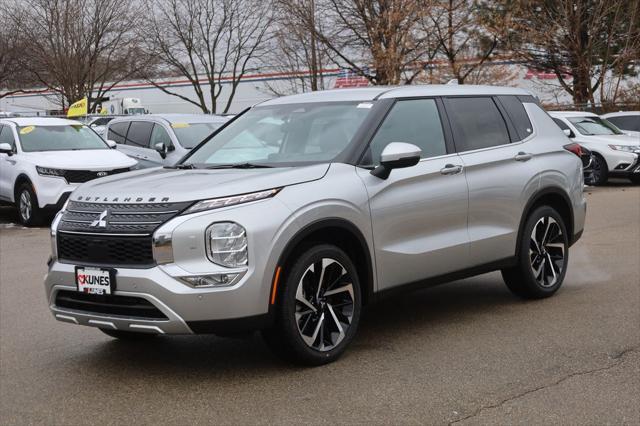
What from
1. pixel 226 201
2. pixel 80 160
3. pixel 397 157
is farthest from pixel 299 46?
pixel 226 201

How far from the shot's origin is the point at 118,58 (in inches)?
1563

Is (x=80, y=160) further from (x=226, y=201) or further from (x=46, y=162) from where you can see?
(x=226, y=201)

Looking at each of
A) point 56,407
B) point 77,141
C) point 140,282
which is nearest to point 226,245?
point 140,282

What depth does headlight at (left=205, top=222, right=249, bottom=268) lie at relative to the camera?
502cm

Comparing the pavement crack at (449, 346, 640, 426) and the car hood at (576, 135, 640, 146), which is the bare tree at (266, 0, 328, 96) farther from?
the pavement crack at (449, 346, 640, 426)

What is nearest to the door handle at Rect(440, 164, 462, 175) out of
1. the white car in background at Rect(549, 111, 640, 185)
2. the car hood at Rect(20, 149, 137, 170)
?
the car hood at Rect(20, 149, 137, 170)

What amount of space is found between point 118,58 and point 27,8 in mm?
4800

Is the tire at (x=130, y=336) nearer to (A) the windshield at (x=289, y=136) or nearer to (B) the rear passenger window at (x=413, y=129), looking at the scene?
(A) the windshield at (x=289, y=136)

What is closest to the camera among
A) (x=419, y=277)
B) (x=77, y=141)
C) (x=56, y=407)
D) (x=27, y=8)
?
(x=56, y=407)

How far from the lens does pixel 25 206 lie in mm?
14352

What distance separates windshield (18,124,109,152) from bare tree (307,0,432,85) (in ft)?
47.8

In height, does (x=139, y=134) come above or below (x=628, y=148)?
above

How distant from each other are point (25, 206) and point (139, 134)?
10.9 ft

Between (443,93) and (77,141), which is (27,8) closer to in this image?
(77,141)
